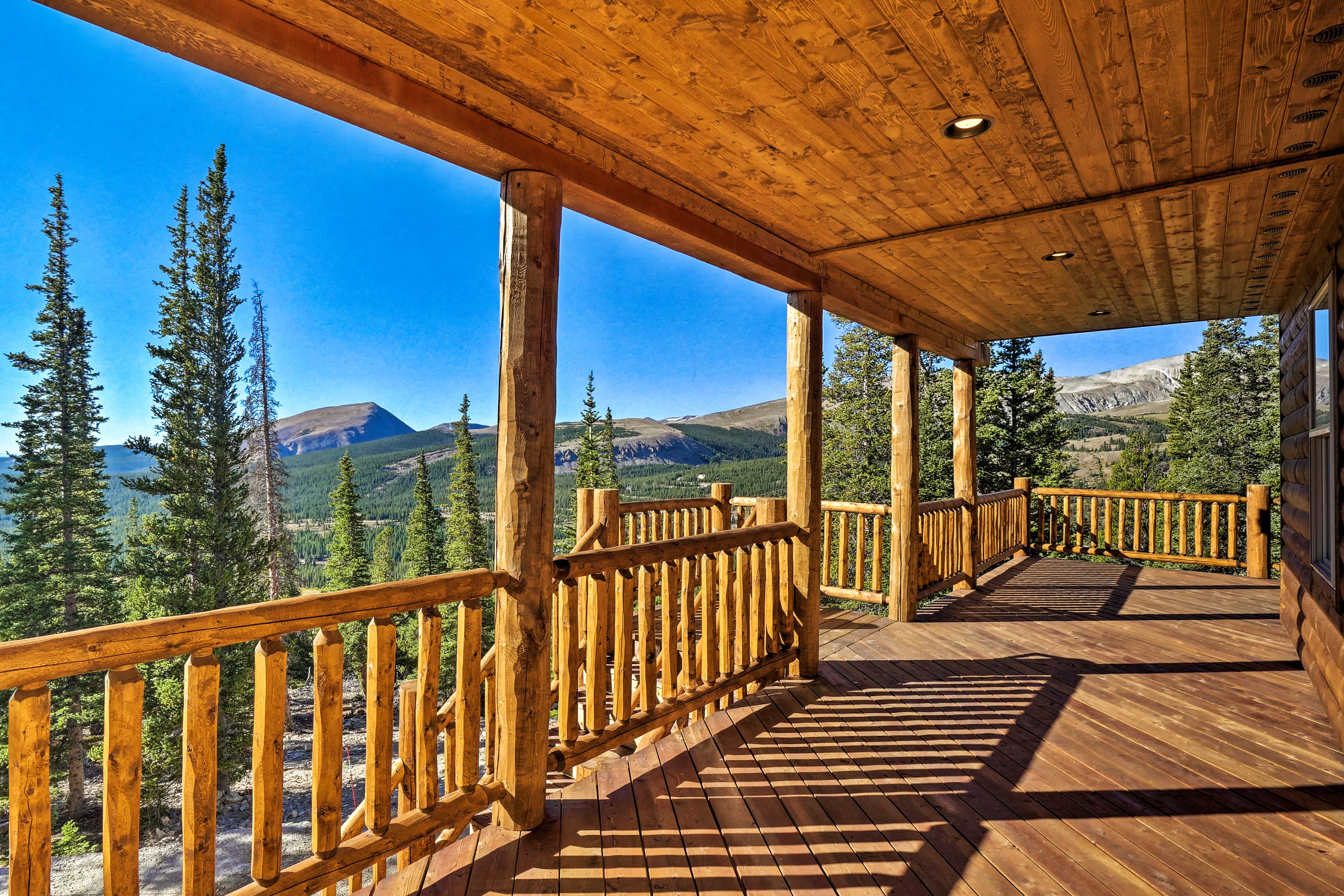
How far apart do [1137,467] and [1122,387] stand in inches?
2393

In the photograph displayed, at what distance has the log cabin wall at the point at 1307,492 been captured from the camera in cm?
302

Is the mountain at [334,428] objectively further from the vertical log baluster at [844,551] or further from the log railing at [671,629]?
the log railing at [671,629]

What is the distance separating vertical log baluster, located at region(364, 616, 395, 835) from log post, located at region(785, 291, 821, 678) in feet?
8.07

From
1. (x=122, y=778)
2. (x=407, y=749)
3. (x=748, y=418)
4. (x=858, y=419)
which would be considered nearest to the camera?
(x=122, y=778)

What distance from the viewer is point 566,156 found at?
2.39 metres

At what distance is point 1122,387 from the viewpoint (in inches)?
2958

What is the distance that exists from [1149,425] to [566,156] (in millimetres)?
37608

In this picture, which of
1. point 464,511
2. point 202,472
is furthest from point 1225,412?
point 202,472

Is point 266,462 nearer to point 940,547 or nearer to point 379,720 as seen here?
point 940,547

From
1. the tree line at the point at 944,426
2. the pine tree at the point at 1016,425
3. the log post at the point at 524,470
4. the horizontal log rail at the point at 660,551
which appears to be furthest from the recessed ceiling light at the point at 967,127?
the pine tree at the point at 1016,425

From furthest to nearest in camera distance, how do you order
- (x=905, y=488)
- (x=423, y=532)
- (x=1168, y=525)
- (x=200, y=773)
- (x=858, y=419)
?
(x=423, y=532), (x=858, y=419), (x=1168, y=525), (x=905, y=488), (x=200, y=773)

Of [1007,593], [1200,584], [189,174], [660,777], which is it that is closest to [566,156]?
[660,777]

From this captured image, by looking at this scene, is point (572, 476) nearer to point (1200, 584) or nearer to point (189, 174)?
point (1200, 584)

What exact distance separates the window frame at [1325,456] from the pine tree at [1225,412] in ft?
73.8
